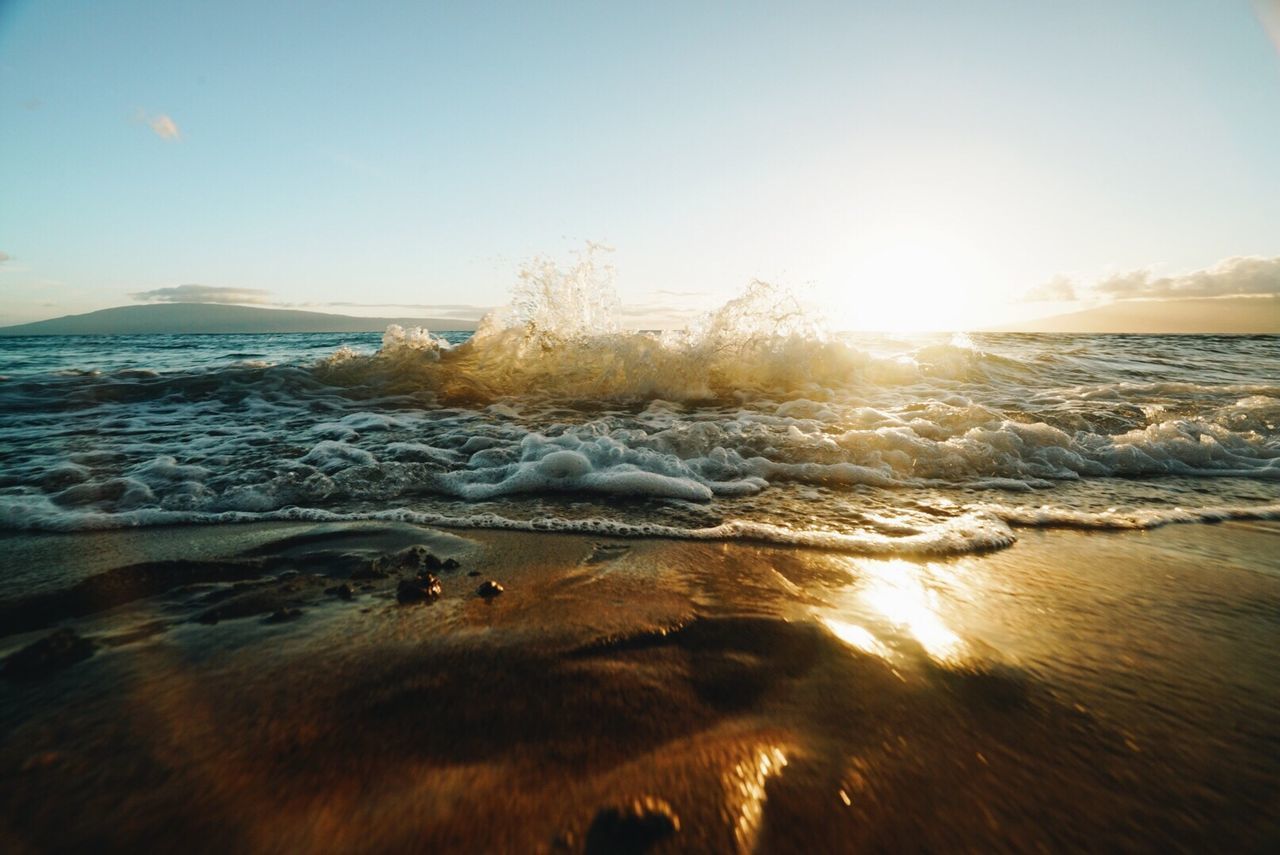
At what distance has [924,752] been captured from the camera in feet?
4.00

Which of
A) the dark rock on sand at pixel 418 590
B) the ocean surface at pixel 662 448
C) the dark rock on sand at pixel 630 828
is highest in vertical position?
the dark rock on sand at pixel 630 828

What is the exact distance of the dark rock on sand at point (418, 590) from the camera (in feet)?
6.31

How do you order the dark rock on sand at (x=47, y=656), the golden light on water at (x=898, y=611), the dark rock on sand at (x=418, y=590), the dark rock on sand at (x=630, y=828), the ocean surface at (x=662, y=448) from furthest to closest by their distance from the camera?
the ocean surface at (x=662, y=448)
the dark rock on sand at (x=418, y=590)
the golden light on water at (x=898, y=611)
the dark rock on sand at (x=47, y=656)
the dark rock on sand at (x=630, y=828)

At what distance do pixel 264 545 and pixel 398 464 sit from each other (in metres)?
1.33

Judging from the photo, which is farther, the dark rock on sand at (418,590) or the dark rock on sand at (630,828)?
the dark rock on sand at (418,590)

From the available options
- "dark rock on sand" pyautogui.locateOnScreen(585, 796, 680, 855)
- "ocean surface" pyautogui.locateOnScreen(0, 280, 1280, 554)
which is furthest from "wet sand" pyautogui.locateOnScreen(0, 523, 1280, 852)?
"ocean surface" pyautogui.locateOnScreen(0, 280, 1280, 554)

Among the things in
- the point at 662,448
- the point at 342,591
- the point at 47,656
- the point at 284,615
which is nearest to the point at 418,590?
the point at 342,591

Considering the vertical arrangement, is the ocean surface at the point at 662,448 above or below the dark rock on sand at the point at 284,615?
below

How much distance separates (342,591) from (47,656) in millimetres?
733

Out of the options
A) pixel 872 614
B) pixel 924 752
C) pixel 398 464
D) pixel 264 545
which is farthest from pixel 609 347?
pixel 924 752

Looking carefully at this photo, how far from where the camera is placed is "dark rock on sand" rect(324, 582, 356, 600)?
1944 millimetres

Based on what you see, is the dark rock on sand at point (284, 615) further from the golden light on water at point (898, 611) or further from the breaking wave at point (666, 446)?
the golden light on water at point (898, 611)

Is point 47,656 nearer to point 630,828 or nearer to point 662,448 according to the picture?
point 630,828

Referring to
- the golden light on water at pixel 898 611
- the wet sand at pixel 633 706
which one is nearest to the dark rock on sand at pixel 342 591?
the wet sand at pixel 633 706
